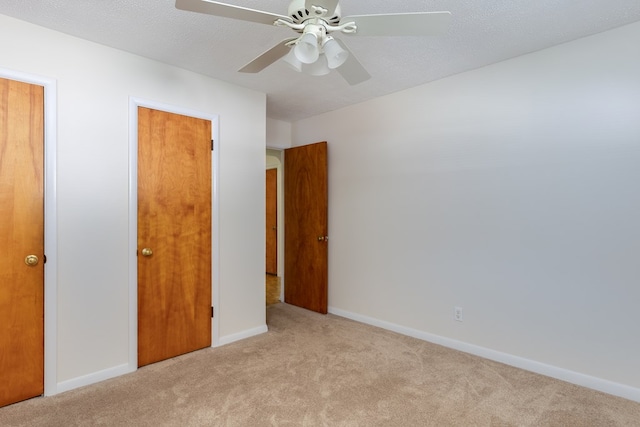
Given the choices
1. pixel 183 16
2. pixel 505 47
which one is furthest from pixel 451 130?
pixel 183 16

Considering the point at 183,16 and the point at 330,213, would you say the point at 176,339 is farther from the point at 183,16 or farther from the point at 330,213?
Answer: the point at 183,16

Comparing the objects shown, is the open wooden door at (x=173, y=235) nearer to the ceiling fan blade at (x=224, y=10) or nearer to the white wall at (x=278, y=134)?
the white wall at (x=278, y=134)

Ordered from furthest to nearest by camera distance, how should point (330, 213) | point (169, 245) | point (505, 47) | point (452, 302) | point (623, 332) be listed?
1. point (330, 213)
2. point (452, 302)
3. point (169, 245)
4. point (505, 47)
5. point (623, 332)

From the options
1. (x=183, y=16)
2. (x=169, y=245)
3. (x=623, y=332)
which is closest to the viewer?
(x=183, y=16)

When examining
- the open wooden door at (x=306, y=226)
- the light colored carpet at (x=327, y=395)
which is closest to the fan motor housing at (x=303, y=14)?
the light colored carpet at (x=327, y=395)

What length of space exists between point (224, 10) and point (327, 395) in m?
2.27

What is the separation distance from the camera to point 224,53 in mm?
2611

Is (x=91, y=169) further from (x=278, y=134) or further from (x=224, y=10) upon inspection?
(x=278, y=134)

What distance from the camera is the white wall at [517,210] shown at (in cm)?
230

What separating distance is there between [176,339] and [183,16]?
2.45 meters

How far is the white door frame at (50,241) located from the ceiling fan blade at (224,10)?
5.19ft

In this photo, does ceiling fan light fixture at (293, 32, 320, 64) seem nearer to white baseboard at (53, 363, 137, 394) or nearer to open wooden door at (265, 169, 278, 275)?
white baseboard at (53, 363, 137, 394)

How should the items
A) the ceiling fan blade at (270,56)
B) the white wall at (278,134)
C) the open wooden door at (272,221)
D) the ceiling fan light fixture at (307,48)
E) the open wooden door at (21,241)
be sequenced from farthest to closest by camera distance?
the open wooden door at (272,221) → the white wall at (278,134) → the open wooden door at (21,241) → the ceiling fan blade at (270,56) → the ceiling fan light fixture at (307,48)

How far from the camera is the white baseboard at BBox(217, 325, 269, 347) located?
3.15 meters
